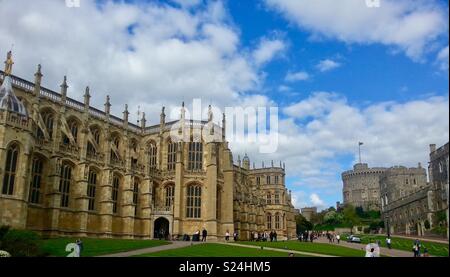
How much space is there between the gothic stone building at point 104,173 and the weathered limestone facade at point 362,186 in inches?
2738

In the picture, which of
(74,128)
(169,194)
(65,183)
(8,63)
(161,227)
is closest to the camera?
(8,63)

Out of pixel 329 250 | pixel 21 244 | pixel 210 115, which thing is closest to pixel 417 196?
pixel 210 115

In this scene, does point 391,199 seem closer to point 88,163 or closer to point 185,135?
point 185,135

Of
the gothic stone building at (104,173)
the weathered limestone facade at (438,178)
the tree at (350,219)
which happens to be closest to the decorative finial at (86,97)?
the gothic stone building at (104,173)

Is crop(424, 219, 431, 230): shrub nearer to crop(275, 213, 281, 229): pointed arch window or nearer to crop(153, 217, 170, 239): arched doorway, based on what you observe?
crop(275, 213, 281, 229): pointed arch window

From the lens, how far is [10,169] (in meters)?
31.4

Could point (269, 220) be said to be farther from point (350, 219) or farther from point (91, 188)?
point (91, 188)

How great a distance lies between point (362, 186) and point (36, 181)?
4067 inches

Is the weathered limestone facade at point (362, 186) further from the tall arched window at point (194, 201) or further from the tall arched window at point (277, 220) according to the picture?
the tall arched window at point (194, 201)

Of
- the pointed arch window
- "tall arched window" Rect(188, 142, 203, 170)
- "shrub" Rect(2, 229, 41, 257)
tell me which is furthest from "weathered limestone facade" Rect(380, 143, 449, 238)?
"shrub" Rect(2, 229, 41, 257)

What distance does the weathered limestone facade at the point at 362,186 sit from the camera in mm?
121562

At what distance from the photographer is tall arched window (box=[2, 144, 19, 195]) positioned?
30867 millimetres
